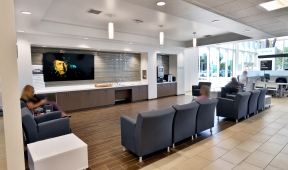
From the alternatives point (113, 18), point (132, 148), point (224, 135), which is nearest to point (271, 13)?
point (224, 135)

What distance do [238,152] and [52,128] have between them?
3332 mm

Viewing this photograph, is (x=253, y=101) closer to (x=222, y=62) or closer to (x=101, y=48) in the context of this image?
(x=101, y=48)

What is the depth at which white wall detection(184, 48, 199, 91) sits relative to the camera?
10421 mm

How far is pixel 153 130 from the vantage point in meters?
2.71

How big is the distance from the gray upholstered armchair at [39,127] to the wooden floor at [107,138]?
0.66 m

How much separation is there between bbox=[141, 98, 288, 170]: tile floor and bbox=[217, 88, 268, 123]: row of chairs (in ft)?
1.45

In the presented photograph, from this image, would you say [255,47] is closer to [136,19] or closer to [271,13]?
[271,13]

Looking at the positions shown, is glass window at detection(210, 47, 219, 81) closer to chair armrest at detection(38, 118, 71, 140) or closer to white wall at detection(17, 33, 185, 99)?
white wall at detection(17, 33, 185, 99)

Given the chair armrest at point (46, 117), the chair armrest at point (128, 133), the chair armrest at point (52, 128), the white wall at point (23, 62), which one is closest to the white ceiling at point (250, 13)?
the chair armrest at point (128, 133)

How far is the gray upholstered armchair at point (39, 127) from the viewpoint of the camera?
2697 millimetres

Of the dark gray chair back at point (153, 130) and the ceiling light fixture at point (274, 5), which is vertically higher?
the ceiling light fixture at point (274, 5)

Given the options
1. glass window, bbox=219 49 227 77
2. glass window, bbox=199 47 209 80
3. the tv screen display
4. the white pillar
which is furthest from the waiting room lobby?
glass window, bbox=219 49 227 77

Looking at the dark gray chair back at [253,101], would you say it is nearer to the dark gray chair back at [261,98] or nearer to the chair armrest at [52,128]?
the dark gray chair back at [261,98]

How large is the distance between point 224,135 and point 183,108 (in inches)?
57.0
